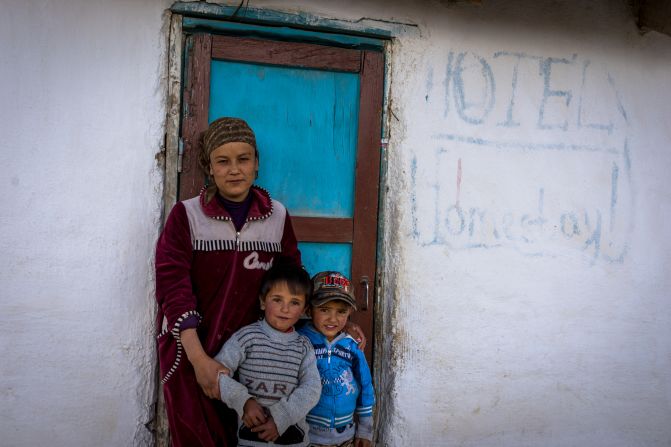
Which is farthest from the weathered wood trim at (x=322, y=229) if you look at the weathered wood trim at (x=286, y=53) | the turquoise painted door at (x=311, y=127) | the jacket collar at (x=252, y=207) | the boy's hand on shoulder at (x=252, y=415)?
the boy's hand on shoulder at (x=252, y=415)

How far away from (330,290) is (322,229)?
0.58m

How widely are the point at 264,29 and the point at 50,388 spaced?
1.97 metres

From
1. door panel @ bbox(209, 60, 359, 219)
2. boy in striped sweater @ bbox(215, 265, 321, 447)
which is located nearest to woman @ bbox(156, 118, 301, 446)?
boy in striped sweater @ bbox(215, 265, 321, 447)

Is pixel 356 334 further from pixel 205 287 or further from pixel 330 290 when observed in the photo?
pixel 205 287

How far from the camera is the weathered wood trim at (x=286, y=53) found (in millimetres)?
2822

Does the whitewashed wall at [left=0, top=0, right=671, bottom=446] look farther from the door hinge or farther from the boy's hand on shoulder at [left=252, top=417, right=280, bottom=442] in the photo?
the boy's hand on shoulder at [left=252, top=417, right=280, bottom=442]

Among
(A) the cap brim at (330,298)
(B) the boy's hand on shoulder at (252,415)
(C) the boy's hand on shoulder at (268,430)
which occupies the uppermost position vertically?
(A) the cap brim at (330,298)

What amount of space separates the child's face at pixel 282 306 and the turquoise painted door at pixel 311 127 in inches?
25.8

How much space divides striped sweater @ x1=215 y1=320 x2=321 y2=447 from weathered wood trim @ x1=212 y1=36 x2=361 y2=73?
4.34ft

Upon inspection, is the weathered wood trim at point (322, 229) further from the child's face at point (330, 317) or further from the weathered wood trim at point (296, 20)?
the weathered wood trim at point (296, 20)

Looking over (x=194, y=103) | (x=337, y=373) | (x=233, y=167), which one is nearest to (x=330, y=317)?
(x=337, y=373)

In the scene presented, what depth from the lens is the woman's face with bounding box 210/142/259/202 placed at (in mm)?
2371

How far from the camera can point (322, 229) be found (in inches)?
117

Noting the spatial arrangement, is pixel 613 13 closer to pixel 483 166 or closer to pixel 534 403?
pixel 483 166
